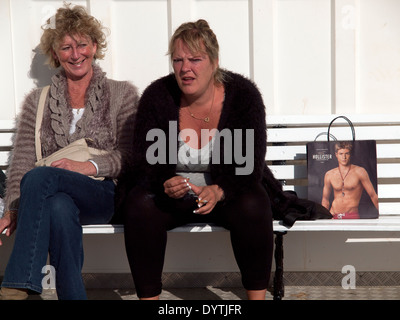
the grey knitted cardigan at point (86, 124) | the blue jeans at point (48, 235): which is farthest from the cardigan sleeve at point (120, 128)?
the blue jeans at point (48, 235)

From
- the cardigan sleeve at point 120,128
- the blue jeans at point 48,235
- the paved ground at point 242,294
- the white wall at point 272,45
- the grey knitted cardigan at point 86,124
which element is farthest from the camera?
the white wall at point 272,45

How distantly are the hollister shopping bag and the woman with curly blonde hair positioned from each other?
3.36ft

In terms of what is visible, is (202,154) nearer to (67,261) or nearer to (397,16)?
(67,261)

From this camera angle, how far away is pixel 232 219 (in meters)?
2.39

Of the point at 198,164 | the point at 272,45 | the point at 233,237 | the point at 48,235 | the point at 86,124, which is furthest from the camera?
the point at 272,45

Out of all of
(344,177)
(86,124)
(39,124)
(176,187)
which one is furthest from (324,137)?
(39,124)

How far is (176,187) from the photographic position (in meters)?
2.35

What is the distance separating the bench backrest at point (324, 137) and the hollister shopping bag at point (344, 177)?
6.9 inches

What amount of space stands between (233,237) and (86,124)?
1032 millimetres

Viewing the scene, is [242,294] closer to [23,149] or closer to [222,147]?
[222,147]

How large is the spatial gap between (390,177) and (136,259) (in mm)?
1596

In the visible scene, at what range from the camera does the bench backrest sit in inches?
122

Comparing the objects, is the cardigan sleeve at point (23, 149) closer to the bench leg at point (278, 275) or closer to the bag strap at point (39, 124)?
the bag strap at point (39, 124)

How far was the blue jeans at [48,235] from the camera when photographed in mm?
2238
